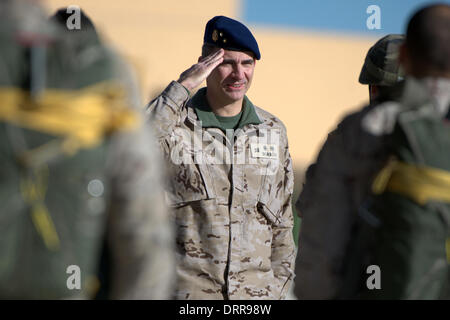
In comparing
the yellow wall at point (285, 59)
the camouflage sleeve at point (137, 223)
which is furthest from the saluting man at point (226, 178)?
the yellow wall at point (285, 59)

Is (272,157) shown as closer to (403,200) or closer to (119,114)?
(403,200)

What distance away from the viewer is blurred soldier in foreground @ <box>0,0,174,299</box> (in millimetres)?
1915

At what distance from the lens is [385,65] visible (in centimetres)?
401

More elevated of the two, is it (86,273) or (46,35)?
(46,35)

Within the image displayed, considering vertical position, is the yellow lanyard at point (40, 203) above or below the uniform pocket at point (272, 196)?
above

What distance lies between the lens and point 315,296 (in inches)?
102

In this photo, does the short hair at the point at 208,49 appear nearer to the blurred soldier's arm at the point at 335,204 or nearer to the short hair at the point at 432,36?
the blurred soldier's arm at the point at 335,204

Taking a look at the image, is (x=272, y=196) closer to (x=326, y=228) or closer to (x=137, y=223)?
(x=326, y=228)

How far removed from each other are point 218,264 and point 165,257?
5.33 feet

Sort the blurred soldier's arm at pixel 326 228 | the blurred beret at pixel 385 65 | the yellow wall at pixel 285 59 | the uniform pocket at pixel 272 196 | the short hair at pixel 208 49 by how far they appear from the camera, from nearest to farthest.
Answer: the blurred soldier's arm at pixel 326 228
the uniform pocket at pixel 272 196
the blurred beret at pixel 385 65
the short hair at pixel 208 49
the yellow wall at pixel 285 59

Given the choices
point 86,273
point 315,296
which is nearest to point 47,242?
point 86,273

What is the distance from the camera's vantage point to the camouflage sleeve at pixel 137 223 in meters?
2.01

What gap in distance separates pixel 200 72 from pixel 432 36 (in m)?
1.75

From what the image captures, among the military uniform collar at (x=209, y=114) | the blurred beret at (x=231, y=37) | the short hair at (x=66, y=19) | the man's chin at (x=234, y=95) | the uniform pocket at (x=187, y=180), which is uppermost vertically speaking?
the short hair at (x=66, y=19)
